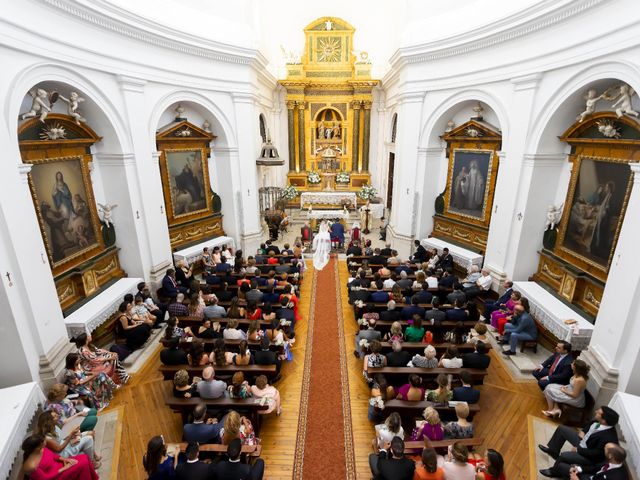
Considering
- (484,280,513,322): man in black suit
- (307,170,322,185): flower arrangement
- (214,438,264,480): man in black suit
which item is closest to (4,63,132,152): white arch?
(214,438,264,480): man in black suit

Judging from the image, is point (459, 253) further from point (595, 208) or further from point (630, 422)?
point (630, 422)

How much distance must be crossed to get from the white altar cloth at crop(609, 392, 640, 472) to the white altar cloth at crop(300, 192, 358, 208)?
12.2 m

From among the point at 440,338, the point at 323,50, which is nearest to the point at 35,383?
the point at 440,338

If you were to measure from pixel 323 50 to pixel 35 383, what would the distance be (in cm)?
1638

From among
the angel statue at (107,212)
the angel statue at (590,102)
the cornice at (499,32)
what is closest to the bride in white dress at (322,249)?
the angel statue at (107,212)

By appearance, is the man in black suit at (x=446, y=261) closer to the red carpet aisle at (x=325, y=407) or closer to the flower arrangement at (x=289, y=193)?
the red carpet aisle at (x=325, y=407)

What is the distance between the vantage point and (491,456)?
342 cm

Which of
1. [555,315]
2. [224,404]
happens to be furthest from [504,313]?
[224,404]

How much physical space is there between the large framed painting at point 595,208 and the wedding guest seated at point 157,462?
7.29 metres

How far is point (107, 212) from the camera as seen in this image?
8.09m

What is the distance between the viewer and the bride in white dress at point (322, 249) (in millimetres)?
11195

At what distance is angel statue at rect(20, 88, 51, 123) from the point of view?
5906mm

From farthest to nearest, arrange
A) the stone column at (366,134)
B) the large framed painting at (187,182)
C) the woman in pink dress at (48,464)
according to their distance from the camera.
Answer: the stone column at (366,134), the large framed painting at (187,182), the woman in pink dress at (48,464)

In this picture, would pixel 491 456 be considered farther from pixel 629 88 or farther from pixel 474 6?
pixel 474 6
